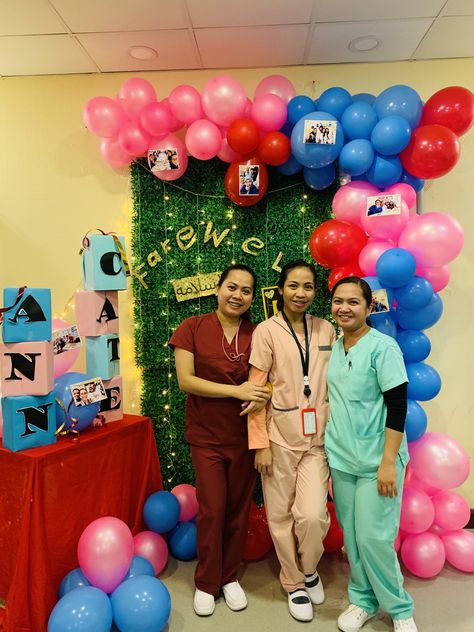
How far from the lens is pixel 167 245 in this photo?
9.13 ft

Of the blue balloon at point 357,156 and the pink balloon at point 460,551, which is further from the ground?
the blue balloon at point 357,156

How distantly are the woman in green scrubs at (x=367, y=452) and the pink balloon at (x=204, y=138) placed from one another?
3.72 feet

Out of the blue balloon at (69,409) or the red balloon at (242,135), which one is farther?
the red balloon at (242,135)

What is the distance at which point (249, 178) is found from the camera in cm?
243

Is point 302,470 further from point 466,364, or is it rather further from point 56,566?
point 466,364

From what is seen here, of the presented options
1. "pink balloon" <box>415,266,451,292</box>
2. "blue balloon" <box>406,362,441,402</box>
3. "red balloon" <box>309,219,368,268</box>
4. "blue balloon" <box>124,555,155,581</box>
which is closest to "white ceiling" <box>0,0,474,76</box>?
"red balloon" <box>309,219,368,268</box>

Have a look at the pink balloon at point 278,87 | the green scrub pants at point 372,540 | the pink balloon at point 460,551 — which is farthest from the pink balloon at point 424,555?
the pink balloon at point 278,87

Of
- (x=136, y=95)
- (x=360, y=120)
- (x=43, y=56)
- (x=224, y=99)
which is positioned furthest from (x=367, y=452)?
(x=43, y=56)

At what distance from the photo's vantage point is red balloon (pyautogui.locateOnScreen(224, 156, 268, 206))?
7.97 feet

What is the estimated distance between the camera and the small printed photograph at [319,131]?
7.25ft

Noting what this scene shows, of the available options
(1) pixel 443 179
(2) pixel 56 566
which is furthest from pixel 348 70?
(2) pixel 56 566

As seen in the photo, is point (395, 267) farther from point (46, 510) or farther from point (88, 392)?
point (46, 510)

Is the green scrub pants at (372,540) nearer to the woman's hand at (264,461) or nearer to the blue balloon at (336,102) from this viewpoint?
the woman's hand at (264,461)

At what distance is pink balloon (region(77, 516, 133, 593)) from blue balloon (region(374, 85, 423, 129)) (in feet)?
7.83
